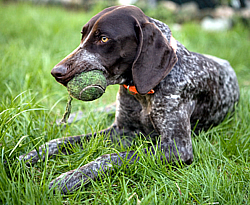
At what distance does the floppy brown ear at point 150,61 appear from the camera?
2.31 metres

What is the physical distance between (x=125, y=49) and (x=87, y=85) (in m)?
0.43

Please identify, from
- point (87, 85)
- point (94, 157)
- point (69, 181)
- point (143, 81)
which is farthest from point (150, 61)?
point (69, 181)

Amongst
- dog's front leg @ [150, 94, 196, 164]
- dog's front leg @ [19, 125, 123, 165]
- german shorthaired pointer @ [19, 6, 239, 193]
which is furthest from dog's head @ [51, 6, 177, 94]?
dog's front leg @ [19, 125, 123, 165]

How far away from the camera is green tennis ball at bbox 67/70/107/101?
2145mm

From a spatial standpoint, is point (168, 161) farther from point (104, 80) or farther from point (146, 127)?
point (104, 80)

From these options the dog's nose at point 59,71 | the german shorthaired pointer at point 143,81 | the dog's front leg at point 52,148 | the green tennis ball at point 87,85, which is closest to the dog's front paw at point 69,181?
the german shorthaired pointer at point 143,81

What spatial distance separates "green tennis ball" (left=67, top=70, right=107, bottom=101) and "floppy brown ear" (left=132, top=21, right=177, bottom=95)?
12.0 inches

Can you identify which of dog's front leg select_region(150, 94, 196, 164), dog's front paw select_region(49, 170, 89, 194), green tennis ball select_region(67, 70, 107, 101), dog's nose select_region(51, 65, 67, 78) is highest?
dog's nose select_region(51, 65, 67, 78)

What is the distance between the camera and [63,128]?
118 inches

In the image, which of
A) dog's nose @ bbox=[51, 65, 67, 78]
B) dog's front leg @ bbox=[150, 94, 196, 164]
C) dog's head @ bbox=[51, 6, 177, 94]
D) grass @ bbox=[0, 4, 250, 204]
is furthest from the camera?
dog's front leg @ bbox=[150, 94, 196, 164]

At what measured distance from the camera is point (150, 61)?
2.32m

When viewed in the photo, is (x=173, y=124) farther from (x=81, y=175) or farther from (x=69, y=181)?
(x=69, y=181)

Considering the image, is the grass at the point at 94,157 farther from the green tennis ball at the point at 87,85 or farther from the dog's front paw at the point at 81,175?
the green tennis ball at the point at 87,85

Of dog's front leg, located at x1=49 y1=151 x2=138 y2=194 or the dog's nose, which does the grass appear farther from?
the dog's nose
